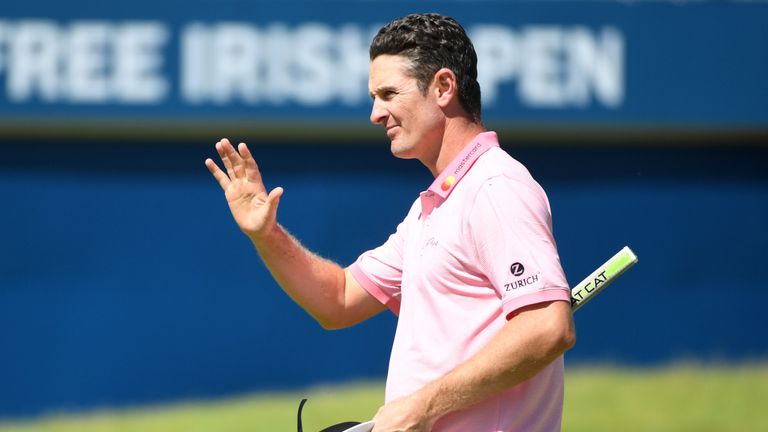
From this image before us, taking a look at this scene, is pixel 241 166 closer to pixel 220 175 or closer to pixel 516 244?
pixel 220 175

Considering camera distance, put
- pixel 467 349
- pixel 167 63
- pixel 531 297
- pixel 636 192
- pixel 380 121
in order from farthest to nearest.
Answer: pixel 636 192 → pixel 167 63 → pixel 380 121 → pixel 467 349 → pixel 531 297

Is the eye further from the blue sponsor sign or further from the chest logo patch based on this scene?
the blue sponsor sign

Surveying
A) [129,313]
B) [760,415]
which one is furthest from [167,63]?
[760,415]

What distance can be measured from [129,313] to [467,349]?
5065mm

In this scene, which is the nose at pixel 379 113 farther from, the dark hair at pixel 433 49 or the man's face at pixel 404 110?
the dark hair at pixel 433 49

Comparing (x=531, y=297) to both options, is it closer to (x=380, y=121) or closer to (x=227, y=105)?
(x=380, y=121)

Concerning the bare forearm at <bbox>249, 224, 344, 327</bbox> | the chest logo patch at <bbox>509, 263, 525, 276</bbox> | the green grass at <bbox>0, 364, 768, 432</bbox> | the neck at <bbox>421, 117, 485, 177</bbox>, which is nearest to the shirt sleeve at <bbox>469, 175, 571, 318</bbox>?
the chest logo patch at <bbox>509, 263, 525, 276</bbox>

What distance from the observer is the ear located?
118 inches

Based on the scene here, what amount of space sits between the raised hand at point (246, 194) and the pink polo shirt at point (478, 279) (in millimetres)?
443

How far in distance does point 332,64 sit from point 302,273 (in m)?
4.15

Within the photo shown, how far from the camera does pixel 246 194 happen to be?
3279mm

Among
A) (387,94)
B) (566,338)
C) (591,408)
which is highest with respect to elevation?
(387,94)

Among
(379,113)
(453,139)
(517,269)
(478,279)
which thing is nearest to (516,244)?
(517,269)

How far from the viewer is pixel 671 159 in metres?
7.81
